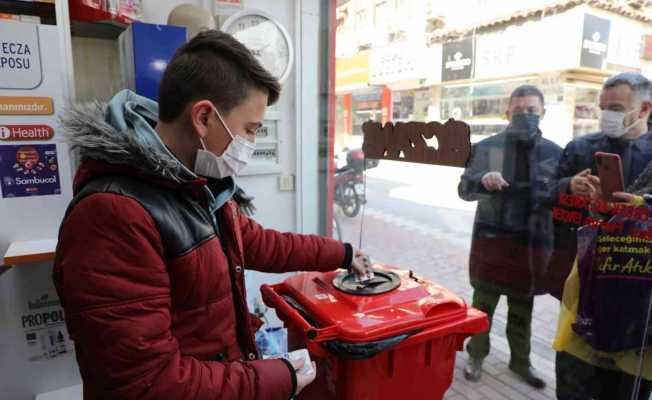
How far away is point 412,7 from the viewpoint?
2.29m

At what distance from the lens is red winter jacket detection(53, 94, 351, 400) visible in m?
0.77

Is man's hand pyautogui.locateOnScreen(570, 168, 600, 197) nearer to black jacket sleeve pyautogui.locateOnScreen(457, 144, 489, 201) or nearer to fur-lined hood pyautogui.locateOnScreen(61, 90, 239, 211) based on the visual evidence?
black jacket sleeve pyautogui.locateOnScreen(457, 144, 489, 201)

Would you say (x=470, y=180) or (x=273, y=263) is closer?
(x=273, y=263)

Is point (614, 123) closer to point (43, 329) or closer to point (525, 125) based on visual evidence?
point (525, 125)

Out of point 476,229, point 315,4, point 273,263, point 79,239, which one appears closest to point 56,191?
point 273,263

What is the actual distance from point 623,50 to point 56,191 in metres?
2.34

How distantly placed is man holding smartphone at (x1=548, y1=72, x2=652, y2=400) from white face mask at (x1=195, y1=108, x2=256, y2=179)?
127 cm

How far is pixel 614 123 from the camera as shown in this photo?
147cm

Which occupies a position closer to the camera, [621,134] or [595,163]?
[621,134]

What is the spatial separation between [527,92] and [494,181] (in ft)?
1.50

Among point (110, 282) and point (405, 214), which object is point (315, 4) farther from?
point (110, 282)

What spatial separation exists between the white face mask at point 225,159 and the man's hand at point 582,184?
1274 mm

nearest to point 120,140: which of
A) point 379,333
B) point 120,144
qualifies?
point 120,144

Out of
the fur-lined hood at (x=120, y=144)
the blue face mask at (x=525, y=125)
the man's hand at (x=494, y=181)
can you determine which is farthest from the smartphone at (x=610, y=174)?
the fur-lined hood at (x=120, y=144)
